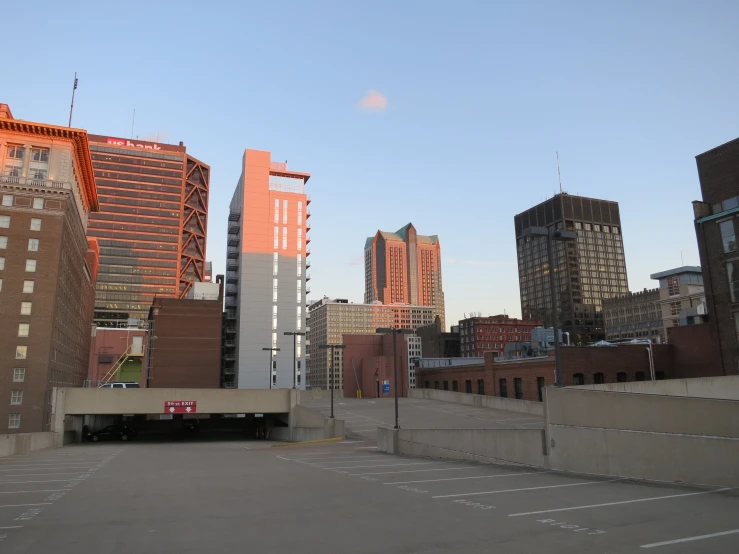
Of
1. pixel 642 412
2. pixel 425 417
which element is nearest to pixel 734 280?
pixel 425 417

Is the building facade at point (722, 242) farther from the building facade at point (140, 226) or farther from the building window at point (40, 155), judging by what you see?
the building facade at point (140, 226)

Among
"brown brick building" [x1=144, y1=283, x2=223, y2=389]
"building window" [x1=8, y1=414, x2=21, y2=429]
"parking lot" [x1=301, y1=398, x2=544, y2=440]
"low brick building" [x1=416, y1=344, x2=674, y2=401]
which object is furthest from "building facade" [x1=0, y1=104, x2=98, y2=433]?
"low brick building" [x1=416, y1=344, x2=674, y2=401]

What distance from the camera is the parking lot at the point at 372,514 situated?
885 centimetres

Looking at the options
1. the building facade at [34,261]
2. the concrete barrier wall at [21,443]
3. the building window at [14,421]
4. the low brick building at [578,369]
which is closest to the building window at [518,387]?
the low brick building at [578,369]

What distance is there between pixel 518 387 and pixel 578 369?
671cm

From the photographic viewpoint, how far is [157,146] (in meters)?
177

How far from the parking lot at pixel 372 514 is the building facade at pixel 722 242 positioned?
2977 centimetres

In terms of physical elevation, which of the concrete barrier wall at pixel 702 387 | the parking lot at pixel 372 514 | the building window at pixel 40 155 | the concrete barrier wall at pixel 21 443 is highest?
the building window at pixel 40 155

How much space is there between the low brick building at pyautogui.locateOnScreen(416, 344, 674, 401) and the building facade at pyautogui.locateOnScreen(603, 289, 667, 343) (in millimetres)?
123846

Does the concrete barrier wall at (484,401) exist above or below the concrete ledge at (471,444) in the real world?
above

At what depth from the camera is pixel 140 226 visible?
566 ft

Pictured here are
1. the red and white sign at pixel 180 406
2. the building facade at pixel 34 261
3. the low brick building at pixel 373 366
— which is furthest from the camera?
the low brick building at pixel 373 366

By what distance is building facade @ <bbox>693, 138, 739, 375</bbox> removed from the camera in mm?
39375

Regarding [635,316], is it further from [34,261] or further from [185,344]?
[34,261]
